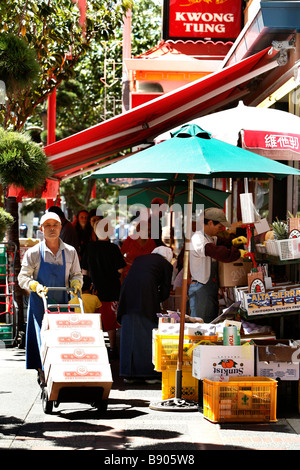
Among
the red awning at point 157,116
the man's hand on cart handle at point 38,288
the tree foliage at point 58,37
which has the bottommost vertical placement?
the man's hand on cart handle at point 38,288

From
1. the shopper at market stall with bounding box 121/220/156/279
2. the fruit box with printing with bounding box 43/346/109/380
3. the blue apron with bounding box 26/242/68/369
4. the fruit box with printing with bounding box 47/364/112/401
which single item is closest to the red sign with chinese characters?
the blue apron with bounding box 26/242/68/369

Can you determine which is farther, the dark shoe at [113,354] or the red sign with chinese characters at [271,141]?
the dark shoe at [113,354]

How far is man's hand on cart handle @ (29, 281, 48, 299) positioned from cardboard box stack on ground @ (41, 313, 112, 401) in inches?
10.6

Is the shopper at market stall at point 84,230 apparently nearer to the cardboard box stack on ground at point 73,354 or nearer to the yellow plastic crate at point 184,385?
the yellow plastic crate at point 184,385

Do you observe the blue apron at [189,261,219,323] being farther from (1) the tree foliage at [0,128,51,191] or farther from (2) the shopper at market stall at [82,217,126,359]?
(1) the tree foliage at [0,128,51,191]

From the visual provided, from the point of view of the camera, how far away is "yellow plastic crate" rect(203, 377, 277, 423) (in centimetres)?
693

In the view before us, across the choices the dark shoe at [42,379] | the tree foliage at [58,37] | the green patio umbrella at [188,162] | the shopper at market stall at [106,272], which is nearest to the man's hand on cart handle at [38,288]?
the dark shoe at [42,379]

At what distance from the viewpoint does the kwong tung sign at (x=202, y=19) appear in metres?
16.0

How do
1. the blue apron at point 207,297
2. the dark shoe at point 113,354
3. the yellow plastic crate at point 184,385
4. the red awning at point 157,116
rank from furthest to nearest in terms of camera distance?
1. the dark shoe at point 113,354
2. the red awning at point 157,116
3. the blue apron at point 207,297
4. the yellow plastic crate at point 184,385

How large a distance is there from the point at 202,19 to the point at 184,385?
10414mm

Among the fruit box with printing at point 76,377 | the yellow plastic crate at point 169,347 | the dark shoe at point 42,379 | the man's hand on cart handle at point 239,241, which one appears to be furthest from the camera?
the man's hand on cart handle at point 239,241

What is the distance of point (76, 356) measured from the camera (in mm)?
6949

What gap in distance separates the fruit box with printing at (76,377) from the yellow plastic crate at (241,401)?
3.14 feet

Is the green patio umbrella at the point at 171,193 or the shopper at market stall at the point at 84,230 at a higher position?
the green patio umbrella at the point at 171,193
